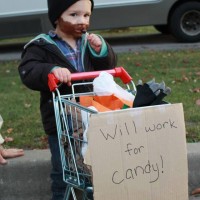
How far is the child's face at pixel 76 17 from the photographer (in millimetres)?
3562

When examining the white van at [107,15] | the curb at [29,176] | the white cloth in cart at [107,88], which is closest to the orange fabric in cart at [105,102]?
the white cloth in cart at [107,88]

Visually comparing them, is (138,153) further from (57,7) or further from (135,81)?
(135,81)

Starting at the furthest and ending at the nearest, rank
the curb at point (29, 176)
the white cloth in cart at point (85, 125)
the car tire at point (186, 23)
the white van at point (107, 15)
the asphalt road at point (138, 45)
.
Result: 1. the car tire at point (186, 23)
2. the white van at point (107, 15)
3. the asphalt road at point (138, 45)
4. the curb at point (29, 176)
5. the white cloth in cart at point (85, 125)

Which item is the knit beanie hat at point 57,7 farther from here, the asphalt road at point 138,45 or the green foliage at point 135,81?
the asphalt road at point 138,45

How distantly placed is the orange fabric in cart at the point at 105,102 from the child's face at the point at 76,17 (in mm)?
529

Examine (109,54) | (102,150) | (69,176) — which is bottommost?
(69,176)

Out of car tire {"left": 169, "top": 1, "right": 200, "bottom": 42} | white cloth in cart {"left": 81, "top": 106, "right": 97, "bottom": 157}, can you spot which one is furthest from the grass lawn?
car tire {"left": 169, "top": 1, "right": 200, "bottom": 42}

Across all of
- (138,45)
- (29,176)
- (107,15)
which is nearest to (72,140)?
(29,176)

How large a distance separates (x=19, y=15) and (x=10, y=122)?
248 inches

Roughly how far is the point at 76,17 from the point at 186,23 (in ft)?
29.4

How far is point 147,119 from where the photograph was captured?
2998mm

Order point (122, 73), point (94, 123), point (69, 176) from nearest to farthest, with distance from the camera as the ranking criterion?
point (94, 123) → point (69, 176) → point (122, 73)

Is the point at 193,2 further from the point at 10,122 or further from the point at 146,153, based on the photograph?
the point at 146,153

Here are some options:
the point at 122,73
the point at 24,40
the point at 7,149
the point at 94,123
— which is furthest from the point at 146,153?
the point at 24,40
